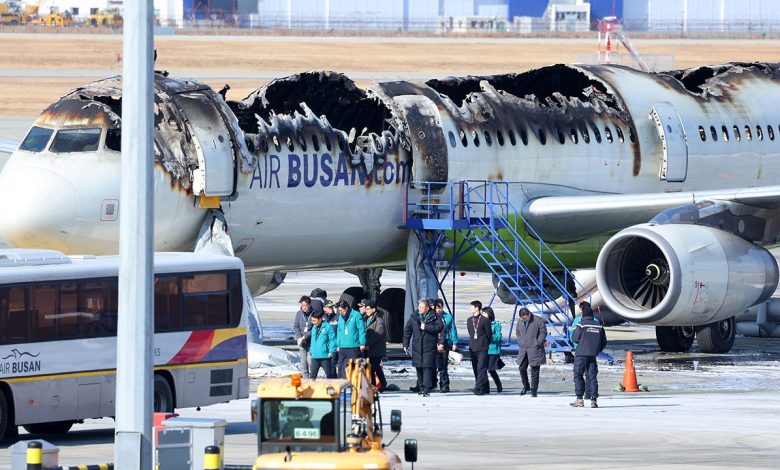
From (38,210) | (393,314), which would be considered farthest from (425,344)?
(393,314)

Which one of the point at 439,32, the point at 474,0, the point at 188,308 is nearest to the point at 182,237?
the point at 188,308

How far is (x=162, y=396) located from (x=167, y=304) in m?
1.28

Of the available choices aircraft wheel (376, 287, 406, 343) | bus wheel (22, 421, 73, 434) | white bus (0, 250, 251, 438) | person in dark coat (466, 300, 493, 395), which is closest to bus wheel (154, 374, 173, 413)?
white bus (0, 250, 251, 438)

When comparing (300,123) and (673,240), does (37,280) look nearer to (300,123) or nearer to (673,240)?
(300,123)

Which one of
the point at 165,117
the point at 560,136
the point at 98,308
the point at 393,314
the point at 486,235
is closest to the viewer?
the point at 98,308

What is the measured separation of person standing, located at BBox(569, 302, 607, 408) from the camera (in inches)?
955

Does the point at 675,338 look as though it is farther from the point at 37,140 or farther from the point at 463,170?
the point at 37,140

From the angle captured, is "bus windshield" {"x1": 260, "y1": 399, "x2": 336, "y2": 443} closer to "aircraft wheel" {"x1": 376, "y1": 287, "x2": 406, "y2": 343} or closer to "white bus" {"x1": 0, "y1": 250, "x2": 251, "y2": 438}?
"white bus" {"x1": 0, "y1": 250, "x2": 251, "y2": 438}

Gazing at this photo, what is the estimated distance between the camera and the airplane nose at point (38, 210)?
26.6 metres

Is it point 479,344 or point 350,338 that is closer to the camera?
point 350,338

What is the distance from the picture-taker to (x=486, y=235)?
1256 inches

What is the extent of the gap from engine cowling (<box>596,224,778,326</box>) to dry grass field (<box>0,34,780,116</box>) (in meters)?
60.0

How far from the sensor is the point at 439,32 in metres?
125

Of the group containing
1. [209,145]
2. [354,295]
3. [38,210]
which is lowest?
[354,295]
